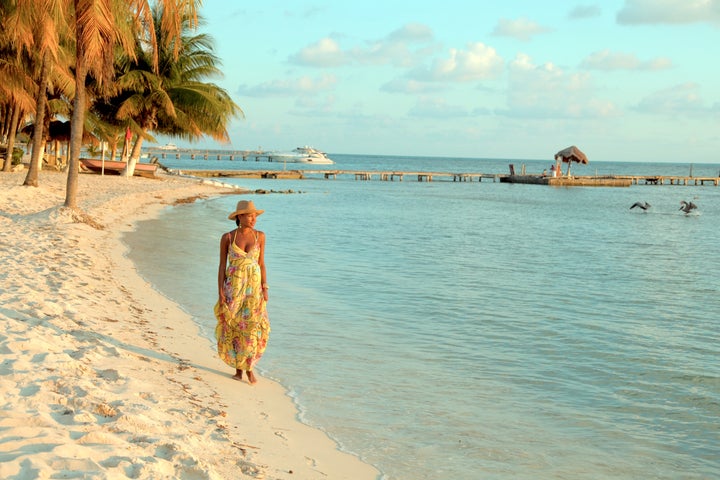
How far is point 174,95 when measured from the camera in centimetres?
3569

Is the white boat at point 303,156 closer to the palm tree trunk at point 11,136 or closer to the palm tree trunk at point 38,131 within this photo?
the palm tree trunk at point 11,136

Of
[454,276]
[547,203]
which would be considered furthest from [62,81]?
[547,203]

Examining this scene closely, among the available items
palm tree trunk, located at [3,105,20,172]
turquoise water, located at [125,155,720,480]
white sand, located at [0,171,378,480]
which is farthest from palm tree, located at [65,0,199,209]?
palm tree trunk, located at [3,105,20,172]

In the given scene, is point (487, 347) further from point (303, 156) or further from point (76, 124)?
point (303, 156)

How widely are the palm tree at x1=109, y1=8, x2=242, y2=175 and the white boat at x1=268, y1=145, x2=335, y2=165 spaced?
3079 inches

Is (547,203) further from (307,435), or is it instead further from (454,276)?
(307,435)

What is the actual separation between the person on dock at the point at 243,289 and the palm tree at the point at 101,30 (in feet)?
28.2

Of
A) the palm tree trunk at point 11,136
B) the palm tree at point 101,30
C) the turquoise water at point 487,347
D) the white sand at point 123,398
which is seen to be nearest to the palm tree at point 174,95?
the palm tree trunk at point 11,136

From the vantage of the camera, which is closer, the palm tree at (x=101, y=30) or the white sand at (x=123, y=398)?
the white sand at (x=123, y=398)

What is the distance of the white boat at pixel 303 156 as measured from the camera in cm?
11719

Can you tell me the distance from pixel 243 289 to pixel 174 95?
3141 centimetres

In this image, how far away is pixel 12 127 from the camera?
2712 centimetres

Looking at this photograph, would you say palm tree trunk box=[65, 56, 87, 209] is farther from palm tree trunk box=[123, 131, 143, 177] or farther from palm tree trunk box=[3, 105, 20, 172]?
palm tree trunk box=[123, 131, 143, 177]

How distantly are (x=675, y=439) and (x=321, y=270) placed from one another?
9418mm
